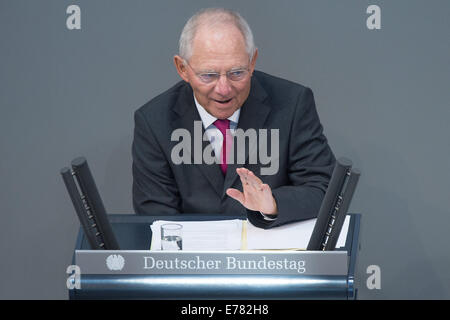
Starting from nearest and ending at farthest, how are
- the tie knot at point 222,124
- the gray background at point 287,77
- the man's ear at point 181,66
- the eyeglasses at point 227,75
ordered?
1. the eyeglasses at point 227,75
2. the man's ear at point 181,66
3. the tie knot at point 222,124
4. the gray background at point 287,77

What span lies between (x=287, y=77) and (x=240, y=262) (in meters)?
1.85

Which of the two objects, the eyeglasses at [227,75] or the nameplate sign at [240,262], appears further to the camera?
the eyeglasses at [227,75]

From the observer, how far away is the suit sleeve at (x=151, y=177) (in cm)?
331

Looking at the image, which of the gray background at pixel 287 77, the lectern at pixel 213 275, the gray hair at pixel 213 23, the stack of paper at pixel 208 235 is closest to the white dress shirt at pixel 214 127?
the gray hair at pixel 213 23

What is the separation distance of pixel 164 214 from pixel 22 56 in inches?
51.5

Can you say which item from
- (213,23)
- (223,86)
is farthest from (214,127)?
(213,23)

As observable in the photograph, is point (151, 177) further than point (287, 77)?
No

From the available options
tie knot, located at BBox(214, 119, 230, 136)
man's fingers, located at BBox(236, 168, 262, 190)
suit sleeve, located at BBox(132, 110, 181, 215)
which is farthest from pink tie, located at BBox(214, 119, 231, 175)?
man's fingers, located at BBox(236, 168, 262, 190)

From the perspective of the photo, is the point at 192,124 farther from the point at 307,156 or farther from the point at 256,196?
the point at 256,196

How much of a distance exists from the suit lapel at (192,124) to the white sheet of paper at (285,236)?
0.49m

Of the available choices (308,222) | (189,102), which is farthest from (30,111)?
(308,222)

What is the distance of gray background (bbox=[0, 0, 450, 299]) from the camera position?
4.00m

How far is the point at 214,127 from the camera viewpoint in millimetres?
3346

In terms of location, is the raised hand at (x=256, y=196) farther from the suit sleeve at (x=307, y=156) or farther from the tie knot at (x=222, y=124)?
the tie knot at (x=222, y=124)
